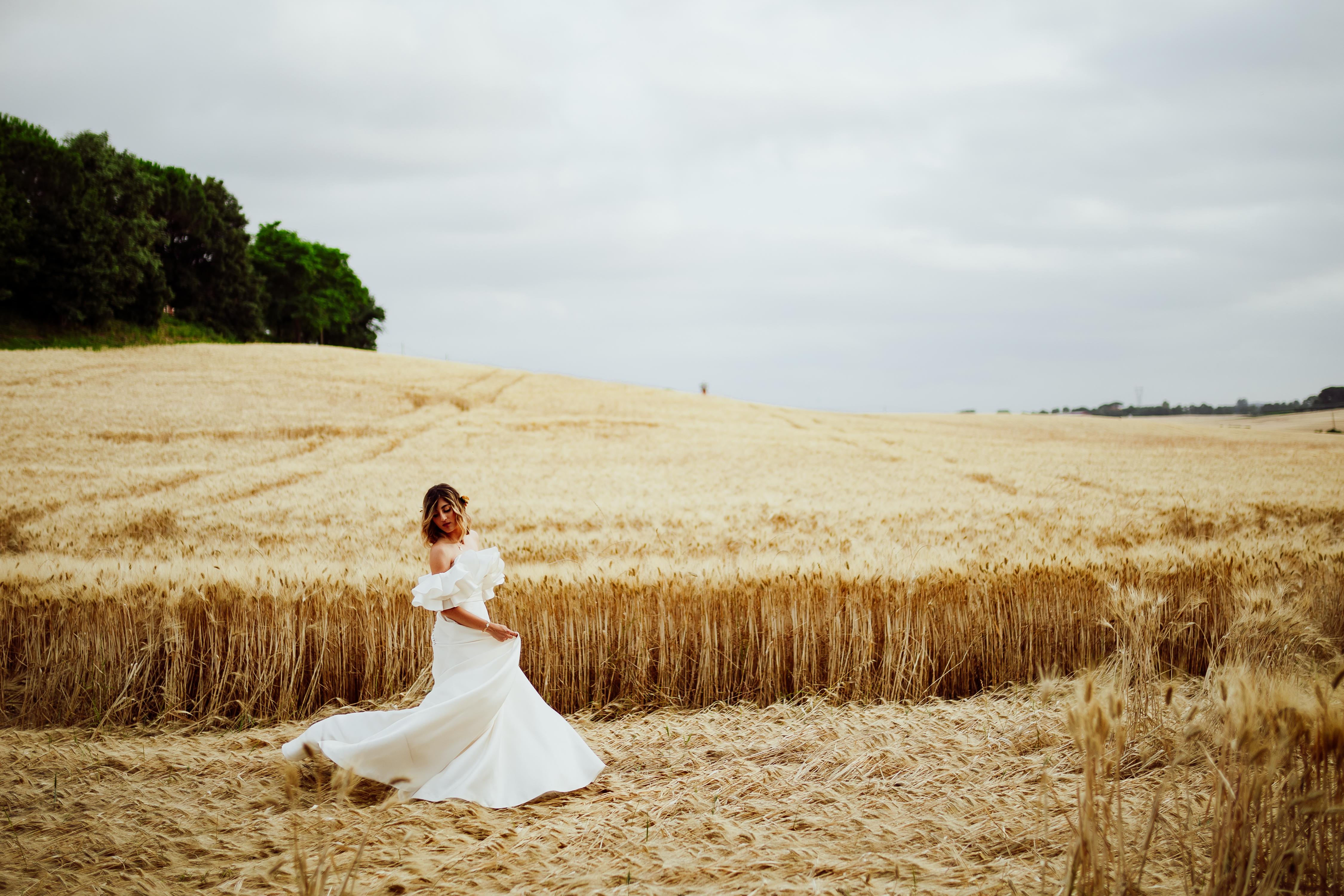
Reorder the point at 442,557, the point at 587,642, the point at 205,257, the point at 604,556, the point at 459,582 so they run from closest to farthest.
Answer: the point at 459,582
the point at 442,557
the point at 587,642
the point at 604,556
the point at 205,257

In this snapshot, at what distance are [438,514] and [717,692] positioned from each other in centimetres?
304

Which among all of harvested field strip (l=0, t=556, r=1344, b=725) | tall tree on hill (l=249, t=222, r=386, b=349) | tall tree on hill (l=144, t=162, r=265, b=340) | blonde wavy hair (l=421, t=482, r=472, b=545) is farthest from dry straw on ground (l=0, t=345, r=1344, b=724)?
tall tree on hill (l=249, t=222, r=386, b=349)

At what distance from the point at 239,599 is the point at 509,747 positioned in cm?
323

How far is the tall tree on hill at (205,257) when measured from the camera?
56.3m

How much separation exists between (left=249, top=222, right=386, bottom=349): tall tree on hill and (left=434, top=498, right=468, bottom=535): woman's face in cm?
7349

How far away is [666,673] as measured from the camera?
6000 mm

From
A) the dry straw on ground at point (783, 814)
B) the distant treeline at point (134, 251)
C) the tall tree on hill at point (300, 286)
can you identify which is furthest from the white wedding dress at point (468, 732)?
the tall tree on hill at point (300, 286)

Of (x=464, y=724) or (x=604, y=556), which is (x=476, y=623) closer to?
(x=464, y=724)

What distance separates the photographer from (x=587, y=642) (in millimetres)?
5973

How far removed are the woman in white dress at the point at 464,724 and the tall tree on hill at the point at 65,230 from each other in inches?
1966

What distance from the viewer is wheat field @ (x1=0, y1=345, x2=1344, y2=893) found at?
3.29m

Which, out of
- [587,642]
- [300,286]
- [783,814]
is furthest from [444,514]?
[300,286]

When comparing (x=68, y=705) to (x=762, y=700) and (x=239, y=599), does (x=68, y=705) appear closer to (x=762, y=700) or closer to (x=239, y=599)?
(x=239, y=599)

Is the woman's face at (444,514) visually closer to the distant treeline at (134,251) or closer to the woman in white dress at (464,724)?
the woman in white dress at (464,724)
